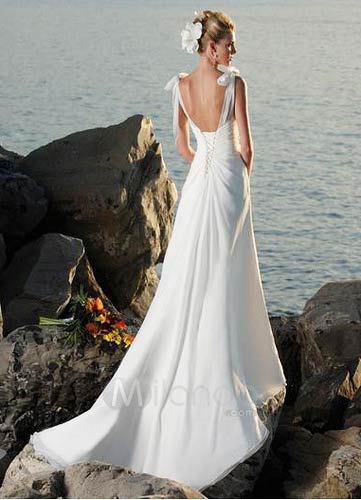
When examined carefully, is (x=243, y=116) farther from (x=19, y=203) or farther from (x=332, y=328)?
(x=19, y=203)

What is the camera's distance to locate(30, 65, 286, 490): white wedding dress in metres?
7.17

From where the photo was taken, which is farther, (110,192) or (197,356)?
(110,192)

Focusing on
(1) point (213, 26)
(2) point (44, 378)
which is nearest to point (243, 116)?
(1) point (213, 26)

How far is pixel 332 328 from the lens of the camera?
9.39m

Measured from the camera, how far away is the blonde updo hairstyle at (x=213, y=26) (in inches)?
278

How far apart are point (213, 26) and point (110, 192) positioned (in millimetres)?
5178

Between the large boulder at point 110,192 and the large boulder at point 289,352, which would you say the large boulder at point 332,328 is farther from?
the large boulder at point 110,192

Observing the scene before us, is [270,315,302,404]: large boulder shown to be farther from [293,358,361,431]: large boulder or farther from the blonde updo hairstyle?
the blonde updo hairstyle

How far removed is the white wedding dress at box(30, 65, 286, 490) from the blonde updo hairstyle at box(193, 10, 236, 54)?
0.31 m

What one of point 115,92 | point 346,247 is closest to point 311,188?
point 346,247

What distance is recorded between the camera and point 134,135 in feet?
41.1

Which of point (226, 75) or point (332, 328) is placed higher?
point (226, 75)

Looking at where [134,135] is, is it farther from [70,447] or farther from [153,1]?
[153,1]

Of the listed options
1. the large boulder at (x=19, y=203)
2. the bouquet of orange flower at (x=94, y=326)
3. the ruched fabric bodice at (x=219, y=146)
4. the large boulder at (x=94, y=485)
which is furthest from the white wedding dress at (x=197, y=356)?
the large boulder at (x=19, y=203)
